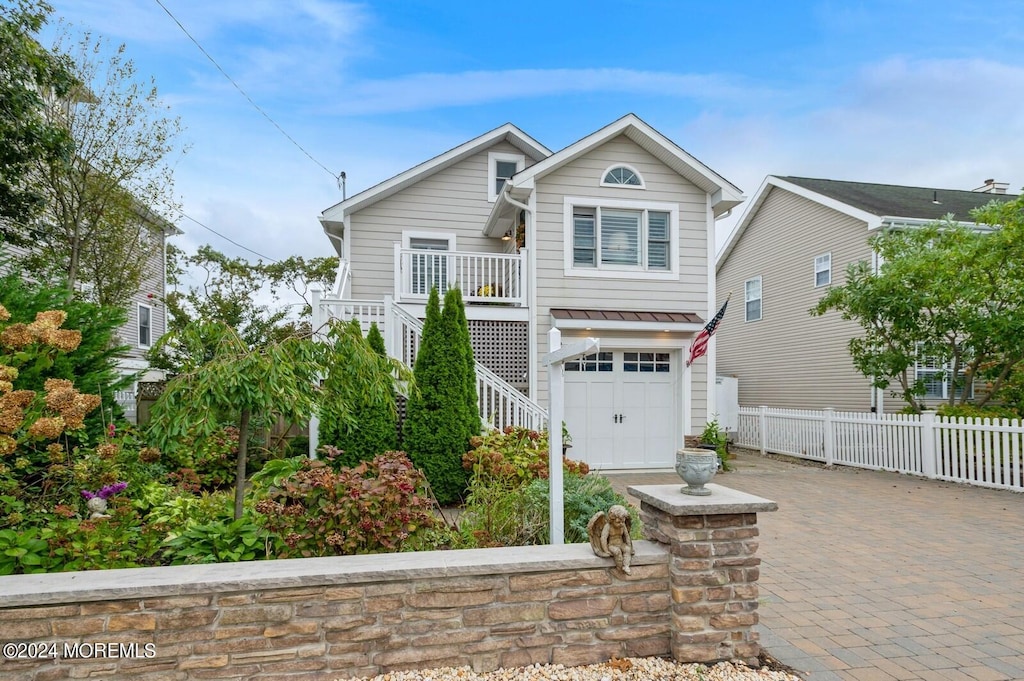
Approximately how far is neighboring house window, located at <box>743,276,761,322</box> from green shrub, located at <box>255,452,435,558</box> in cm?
1505

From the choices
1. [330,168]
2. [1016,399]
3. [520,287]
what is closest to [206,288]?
[330,168]

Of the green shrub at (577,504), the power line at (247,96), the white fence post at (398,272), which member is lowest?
the green shrub at (577,504)

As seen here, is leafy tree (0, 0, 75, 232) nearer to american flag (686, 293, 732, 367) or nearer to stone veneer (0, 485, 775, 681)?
stone veneer (0, 485, 775, 681)

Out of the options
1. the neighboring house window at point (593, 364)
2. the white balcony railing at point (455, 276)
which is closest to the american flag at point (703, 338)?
the neighboring house window at point (593, 364)

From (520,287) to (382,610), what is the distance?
7.65 meters

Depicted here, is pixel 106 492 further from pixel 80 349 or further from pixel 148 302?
pixel 148 302

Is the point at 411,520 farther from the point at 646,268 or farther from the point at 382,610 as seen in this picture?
the point at 646,268

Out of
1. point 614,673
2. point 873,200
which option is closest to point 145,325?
point 614,673

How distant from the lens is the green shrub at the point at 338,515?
3.27 m

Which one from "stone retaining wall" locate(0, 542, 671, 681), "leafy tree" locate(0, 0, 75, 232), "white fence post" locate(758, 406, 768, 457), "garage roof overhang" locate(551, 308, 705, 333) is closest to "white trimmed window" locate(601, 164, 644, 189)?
"garage roof overhang" locate(551, 308, 705, 333)

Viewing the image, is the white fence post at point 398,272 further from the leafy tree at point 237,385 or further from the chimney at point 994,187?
the chimney at point 994,187

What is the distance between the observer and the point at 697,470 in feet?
9.80

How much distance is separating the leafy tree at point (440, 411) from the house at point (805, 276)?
10.0 metres

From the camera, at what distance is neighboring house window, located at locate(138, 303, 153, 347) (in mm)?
15766
